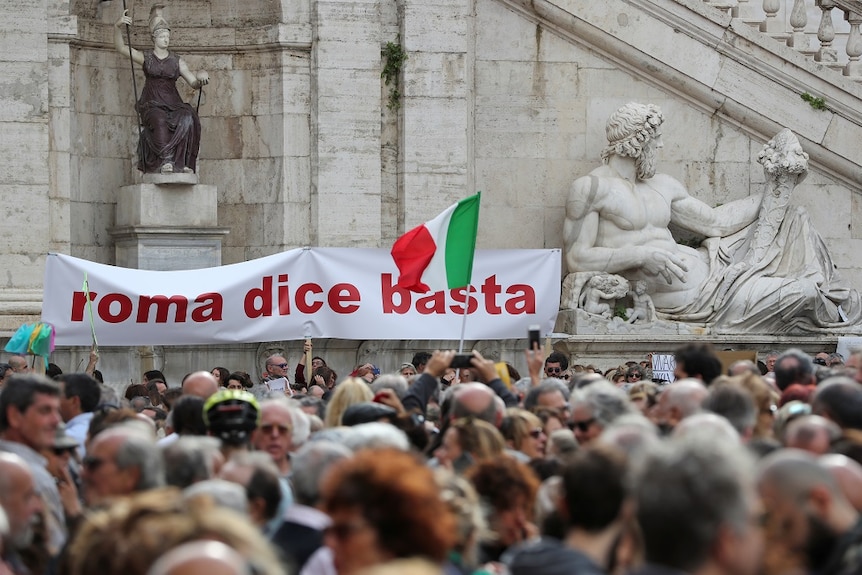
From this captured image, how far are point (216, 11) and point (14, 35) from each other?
2.35 metres

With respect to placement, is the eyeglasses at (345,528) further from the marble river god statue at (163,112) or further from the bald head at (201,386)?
the marble river god statue at (163,112)

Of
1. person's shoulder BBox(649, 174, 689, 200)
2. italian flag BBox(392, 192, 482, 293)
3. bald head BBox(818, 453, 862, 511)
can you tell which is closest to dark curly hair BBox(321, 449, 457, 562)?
bald head BBox(818, 453, 862, 511)

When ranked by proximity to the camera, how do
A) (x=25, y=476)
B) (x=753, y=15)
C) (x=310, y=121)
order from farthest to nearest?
(x=753, y=15) < (x=310, y=121) < (x=25, y=476)

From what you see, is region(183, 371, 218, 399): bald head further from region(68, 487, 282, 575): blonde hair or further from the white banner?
the white banner

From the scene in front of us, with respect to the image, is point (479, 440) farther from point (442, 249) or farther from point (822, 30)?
point (822, 30)

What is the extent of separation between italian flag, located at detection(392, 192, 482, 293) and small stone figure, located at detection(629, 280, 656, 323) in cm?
385

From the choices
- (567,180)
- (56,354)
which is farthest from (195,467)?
(567,180)

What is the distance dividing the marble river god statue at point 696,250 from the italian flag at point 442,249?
3.56 metres

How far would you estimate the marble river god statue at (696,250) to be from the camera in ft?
61.0

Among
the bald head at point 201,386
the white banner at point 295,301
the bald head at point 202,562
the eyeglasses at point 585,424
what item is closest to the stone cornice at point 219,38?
the white banner at point 295,301

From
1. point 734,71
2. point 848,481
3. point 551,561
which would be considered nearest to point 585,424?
point 848,481

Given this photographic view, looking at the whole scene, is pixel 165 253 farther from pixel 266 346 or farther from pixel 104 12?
pixel 104 12

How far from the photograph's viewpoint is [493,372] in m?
10.2

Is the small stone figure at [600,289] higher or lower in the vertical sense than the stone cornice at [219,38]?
lower
